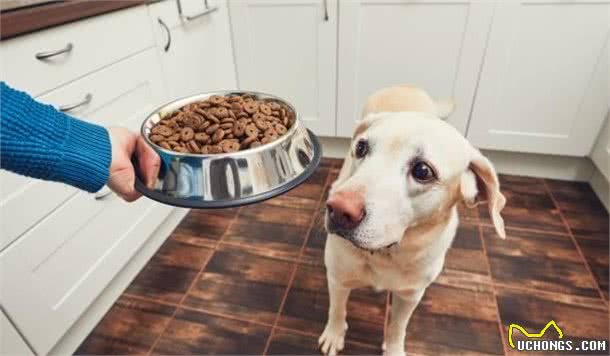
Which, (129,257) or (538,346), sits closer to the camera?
(538,346)

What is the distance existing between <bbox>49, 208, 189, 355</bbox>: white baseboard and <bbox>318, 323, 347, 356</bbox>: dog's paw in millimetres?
813

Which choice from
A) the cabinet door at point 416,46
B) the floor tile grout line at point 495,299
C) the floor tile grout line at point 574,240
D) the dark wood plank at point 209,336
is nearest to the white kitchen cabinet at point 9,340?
the dark wood plank at point 209,336

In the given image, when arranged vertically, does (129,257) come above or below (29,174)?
below

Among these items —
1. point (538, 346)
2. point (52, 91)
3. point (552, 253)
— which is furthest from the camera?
point (552, 253)

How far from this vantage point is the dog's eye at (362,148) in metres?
0.85

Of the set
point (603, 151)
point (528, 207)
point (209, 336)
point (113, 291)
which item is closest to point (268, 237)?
point (209, 336)

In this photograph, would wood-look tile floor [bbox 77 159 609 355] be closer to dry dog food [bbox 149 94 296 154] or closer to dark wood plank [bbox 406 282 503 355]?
dark wood plank [bbox 406 282 503 355]

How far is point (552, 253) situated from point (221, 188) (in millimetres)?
1519

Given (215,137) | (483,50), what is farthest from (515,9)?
(215,137)

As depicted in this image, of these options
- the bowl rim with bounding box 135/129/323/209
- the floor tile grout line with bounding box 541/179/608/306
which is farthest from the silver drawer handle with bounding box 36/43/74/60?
the floor tile grout line with bounding box 541/179/608/306

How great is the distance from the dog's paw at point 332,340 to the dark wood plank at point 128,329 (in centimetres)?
58

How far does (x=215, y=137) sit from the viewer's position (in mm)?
787

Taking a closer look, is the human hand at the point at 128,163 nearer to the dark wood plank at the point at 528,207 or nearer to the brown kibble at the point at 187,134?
the brown kibble at the point at 187,134

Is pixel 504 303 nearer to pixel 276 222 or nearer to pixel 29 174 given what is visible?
pixel 276 222
